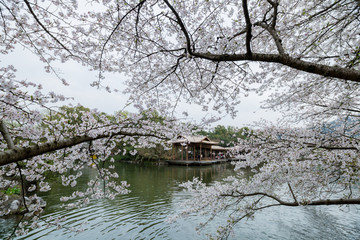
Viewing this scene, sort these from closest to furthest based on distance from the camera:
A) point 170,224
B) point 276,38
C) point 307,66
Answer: point 307,66
point 276,38
point 170,224

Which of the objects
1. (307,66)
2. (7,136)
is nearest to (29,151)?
(7,136)

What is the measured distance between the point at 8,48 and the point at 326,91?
20.7ft

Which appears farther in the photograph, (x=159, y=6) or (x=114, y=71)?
(x=114, y=71)

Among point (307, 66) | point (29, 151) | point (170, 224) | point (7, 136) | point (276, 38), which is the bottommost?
point (170, 224)

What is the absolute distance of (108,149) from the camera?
3.17 m

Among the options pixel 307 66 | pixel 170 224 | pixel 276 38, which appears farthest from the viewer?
pixel 170 224

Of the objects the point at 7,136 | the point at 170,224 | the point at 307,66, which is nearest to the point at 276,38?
the point at 307,66

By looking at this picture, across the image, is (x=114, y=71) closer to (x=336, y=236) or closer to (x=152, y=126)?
(x=152, y=126)

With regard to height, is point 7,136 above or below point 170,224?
above

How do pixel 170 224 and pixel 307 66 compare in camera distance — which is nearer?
pixel 307 66

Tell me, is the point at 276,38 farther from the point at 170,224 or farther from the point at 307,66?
the point at 170,224

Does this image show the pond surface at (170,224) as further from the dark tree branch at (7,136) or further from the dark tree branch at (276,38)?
the dark tree branch at (276,38)

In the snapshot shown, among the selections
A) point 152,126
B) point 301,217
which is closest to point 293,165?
point 152,126

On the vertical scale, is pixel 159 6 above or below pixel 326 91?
above
